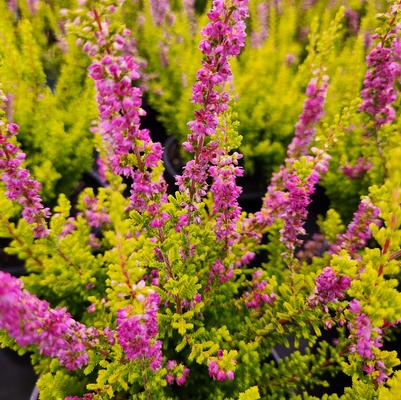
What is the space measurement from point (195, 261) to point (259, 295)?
1.12ft

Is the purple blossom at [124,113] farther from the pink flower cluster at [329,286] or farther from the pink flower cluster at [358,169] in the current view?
the pink flower cluster at [358,169]

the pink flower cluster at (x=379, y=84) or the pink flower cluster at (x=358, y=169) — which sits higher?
the pink flower cluster at (x=358, y=169)

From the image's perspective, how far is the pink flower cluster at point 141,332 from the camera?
0.91 meters

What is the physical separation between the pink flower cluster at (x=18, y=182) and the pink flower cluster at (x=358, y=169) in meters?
1.82

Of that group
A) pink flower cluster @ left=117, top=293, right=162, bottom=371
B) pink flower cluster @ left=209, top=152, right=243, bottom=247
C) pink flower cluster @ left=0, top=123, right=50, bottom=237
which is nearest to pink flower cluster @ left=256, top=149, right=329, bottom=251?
pink flower cluster @ left=209, top=152, right=243, bottom=247

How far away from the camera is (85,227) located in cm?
181

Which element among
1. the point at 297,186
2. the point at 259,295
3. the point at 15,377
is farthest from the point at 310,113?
the point at 15,377

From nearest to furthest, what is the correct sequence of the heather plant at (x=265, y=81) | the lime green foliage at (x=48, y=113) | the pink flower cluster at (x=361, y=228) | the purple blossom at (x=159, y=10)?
the pink flower cluster at (x=361, y=228), the lime green foliage at (x=48, y=113), the heather plant at (x=265, y=81), the purple blossom at (x=159, y=10)

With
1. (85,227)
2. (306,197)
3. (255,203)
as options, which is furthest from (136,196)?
(255,203)

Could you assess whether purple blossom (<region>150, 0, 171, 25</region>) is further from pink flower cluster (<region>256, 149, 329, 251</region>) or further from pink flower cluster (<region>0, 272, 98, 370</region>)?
pink flower cluster (<region>0, 272, 98, 370</region>)

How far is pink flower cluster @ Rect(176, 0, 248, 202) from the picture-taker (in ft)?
3.28

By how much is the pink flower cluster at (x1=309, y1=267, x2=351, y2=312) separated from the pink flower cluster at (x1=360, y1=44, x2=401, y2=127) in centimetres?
92

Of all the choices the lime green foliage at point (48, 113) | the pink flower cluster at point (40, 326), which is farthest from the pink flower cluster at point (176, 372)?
the lime green foliage at point (48, 113)

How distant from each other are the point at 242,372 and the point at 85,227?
91cm
